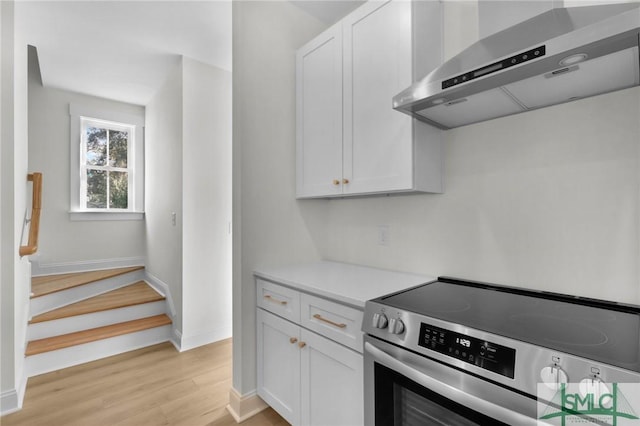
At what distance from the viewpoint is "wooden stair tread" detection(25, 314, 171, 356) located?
2.45 meters

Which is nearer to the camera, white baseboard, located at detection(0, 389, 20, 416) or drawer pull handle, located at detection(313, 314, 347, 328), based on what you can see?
drawer pull handle, located at detection(313, 314, 347, 328)

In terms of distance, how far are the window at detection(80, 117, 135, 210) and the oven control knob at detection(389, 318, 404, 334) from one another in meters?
4.19

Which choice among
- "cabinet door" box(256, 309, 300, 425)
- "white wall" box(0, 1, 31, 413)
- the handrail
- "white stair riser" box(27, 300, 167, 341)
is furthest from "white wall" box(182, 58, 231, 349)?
"cabinet door" box(256, 309, 300, 425)

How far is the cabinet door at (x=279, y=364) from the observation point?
5.13 feet

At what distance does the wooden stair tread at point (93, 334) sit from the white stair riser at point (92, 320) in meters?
0.04

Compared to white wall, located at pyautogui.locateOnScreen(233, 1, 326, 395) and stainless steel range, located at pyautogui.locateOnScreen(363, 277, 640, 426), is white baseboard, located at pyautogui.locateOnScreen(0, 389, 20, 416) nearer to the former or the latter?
white wall, located at pyautogui.locateOnScreen(233, 1, 326, 395)

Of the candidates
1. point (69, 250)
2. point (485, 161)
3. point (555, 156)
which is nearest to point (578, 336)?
point (555, 156)

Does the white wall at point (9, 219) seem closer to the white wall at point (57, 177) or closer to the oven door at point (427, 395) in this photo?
the white wall at point (57, 177)

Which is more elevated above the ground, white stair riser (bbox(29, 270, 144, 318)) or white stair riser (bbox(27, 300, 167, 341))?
white stair riser (bbox(29, 270, 144, 318))

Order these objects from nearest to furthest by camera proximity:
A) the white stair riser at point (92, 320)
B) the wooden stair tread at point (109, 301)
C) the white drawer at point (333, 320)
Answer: the white drawer at point (333, 320) < the white stair riser at point (92, 320) < the wooden stair tread at point (109, 301)

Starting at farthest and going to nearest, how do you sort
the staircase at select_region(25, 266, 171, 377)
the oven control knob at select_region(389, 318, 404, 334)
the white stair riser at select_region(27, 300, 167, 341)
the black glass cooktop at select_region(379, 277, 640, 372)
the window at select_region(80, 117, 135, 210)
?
the window at select_region(80, 117, 135, 210)
the white stair riser at select_region(27, 300, 167, 341)
the staircase at select_region(25, 266, 171, 377)
the oven control knob at select_region(389, 318, 404, 334)
the black glass cooktop at select_region(379, 277, 640, 372)
